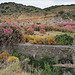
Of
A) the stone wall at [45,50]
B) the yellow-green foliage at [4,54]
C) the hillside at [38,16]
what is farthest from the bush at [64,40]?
Answer: the hillside at [38,16]

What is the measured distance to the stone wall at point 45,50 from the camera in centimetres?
467

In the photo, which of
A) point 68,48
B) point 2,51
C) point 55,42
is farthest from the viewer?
point 2,51

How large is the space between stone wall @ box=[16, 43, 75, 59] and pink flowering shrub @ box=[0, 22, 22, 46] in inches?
18.0

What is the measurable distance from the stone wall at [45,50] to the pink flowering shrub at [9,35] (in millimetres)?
458

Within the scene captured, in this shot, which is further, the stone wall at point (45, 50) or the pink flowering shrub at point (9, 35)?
the pink flowering shrub at point (9, 35)

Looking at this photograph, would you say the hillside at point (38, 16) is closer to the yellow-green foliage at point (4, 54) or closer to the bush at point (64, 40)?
the bush at point (64, 40)

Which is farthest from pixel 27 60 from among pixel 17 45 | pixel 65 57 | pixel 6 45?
pixel 65 57

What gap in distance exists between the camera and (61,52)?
4723 mm

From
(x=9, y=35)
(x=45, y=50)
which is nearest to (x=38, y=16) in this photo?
(x=9, y=35)

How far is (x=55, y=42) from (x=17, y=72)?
2.55 meters

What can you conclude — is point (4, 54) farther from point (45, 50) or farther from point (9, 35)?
point (45, 50)

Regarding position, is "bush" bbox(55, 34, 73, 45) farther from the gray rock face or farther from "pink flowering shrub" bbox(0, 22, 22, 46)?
"pink flowering shrub" bbox(0, 22, 22, 46)

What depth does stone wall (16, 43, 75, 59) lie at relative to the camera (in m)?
4.67

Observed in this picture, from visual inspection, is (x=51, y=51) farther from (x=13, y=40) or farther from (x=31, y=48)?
(x=13, y=40)
